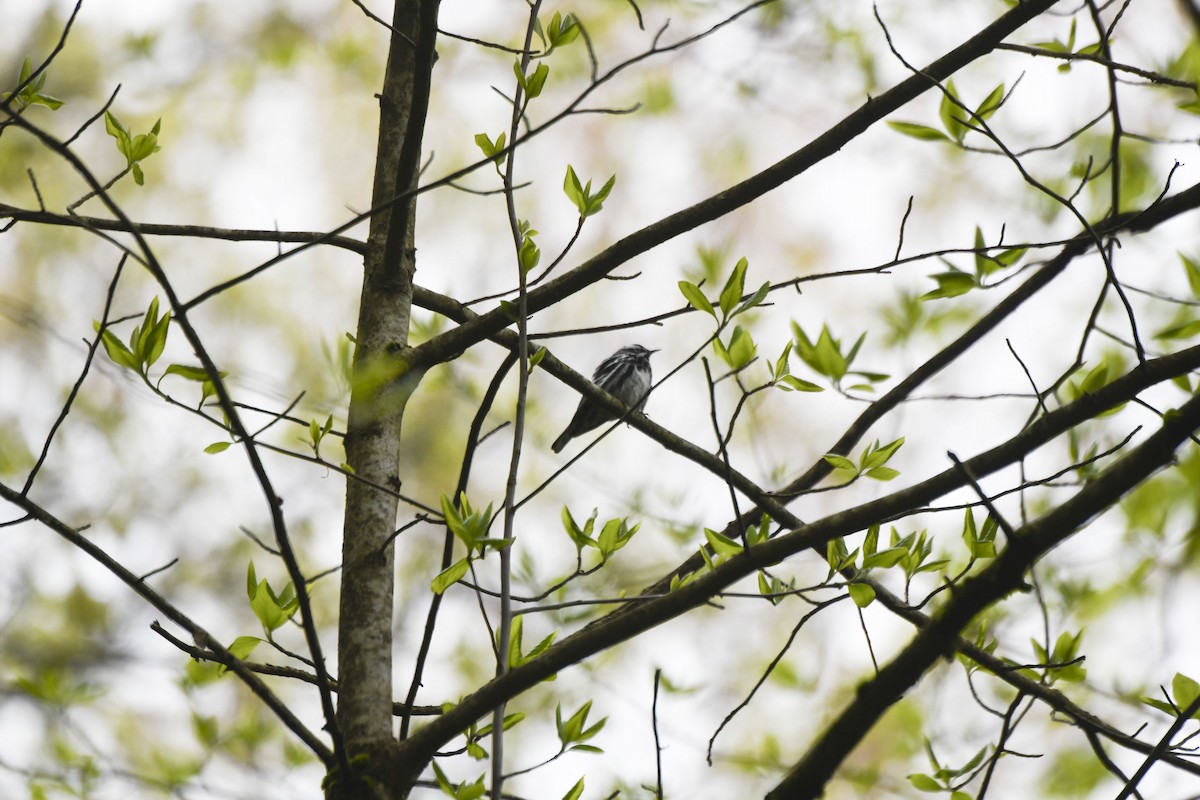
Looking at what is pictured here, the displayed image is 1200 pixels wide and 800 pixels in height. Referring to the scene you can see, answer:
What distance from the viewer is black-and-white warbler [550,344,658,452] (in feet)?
21.6

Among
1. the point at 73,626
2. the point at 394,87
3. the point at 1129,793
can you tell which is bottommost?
the point at 1129,793

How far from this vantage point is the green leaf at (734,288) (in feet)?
7.01

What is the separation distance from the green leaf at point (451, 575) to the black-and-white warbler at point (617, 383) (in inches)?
170

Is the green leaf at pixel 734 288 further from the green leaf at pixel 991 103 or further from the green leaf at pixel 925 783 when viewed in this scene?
the green leaf at pixel 925 783

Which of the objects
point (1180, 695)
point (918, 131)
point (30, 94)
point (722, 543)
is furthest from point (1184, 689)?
point (30, 94)

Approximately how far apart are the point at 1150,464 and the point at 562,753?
4.13ft

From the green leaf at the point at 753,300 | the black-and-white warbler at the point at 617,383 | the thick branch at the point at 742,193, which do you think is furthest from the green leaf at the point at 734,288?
the black-and-white warbler at the point at 617,383

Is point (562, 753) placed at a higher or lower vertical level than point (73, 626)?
lower

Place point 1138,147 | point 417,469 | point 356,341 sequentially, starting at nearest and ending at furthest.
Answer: point 356,341 < point 1138,147 < point 417,469

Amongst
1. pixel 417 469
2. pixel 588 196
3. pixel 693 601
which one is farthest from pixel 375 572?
pixel 417 469

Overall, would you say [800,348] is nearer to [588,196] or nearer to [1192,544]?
[588,196]

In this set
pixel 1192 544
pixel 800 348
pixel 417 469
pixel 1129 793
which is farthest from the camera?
A: pixel 417 469

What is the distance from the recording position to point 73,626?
7812mm

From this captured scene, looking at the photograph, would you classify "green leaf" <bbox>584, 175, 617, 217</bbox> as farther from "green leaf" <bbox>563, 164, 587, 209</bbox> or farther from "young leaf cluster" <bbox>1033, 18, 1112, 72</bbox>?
"young leaf cluster" <bbox>1033, 18, 1112, 72</bbox>
